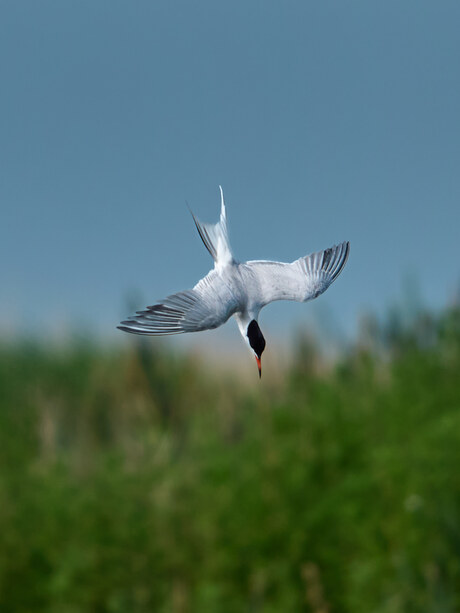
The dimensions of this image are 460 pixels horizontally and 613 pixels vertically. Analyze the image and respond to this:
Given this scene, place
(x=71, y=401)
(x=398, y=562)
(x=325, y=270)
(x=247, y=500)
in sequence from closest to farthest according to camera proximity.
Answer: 1. (x=325, y=270)
2. (x=398, y=562)
3. (x=247, y=500)
4. (x=71, y=401)

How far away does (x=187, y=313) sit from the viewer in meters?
0.61

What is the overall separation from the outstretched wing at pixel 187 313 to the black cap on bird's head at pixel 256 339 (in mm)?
33

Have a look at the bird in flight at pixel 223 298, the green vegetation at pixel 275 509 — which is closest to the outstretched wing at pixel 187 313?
the bird in flight at pixel 223 298

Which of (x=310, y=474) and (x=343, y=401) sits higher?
(x=343, y=401)

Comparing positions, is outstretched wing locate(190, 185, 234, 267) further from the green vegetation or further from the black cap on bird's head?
the green vegetation

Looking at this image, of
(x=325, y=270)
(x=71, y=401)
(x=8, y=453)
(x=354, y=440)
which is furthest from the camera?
(x=71, y=401)

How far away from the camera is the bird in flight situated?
1.95ft

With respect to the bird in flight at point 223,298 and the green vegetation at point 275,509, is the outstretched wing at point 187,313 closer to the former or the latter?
the bird in flight at point 223,298

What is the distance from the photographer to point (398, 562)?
540 cm

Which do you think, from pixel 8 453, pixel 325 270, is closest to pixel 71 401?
pixel 8 453

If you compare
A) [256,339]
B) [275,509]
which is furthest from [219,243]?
[275,509]

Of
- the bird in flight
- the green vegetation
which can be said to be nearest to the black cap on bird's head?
the bird in flight

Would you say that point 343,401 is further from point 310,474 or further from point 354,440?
point 310,474

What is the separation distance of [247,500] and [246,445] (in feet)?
1.33
